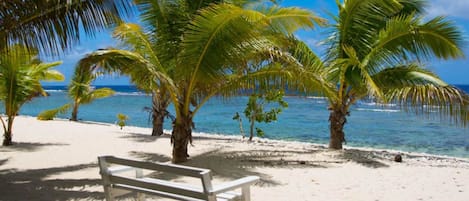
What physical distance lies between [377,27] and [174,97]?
4978mm

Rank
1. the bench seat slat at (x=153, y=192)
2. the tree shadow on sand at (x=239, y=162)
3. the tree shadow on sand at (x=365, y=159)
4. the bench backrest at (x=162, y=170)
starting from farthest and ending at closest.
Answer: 1. the tree shadow on sand at (x=365, y=159)
2. the tree shadow on sand at (x=239, y=162)
3. the bench seat slat at (x=153, y=192)
4. the bench backrest at (x=162, y=170)

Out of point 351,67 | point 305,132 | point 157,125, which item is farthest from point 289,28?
point 305,132

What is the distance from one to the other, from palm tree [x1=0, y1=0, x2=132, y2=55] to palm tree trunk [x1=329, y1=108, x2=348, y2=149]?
20.0 ft

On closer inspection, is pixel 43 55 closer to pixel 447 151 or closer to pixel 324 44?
pixel 324 44

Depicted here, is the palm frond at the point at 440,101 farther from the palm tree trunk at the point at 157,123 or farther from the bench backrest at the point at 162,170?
the palm tree trunk at the point at 157,123

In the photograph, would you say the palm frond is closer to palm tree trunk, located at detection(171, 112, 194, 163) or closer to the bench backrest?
palm tree trunk, located at detection(171, 112, 194, 163)

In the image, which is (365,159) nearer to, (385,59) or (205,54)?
(385,59)

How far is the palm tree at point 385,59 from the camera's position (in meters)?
8.30

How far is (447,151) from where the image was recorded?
14.6 metres

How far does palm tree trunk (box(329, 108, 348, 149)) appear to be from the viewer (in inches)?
407

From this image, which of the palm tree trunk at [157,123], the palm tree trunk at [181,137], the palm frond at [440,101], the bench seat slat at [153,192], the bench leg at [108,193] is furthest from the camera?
the palm tree trunk at [157,123]

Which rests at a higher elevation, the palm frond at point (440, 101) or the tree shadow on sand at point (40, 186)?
the palm frond at point (440, 101)

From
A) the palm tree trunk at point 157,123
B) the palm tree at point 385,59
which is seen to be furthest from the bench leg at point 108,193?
the palm tree trunk at point 157,123

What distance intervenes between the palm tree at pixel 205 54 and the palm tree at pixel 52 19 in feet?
3.75
